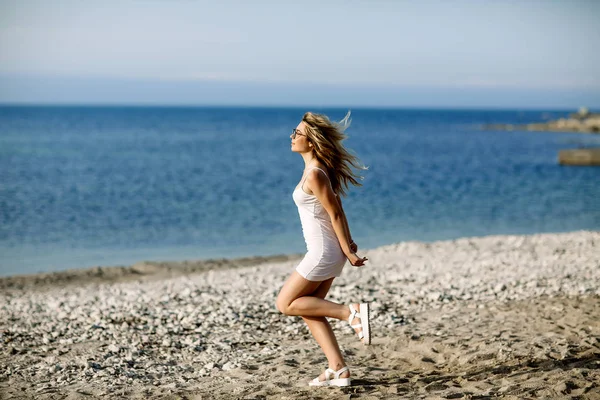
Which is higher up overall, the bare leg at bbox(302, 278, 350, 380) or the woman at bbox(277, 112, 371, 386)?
the woman at bbox(277, 112, 371, 386)

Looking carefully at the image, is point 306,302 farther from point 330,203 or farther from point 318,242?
point 330,203

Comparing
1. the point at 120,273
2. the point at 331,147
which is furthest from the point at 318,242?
the point at 120,273

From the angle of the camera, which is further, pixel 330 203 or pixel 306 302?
pixel 306 302

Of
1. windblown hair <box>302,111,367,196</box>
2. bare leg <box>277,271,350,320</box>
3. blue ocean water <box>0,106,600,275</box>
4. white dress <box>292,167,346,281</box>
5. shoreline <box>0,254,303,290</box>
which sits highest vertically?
windblown hair <box>302,111,367,196</box>

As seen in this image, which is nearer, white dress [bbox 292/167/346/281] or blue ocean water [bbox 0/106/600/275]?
white dress [bbox 292/167/346/281]

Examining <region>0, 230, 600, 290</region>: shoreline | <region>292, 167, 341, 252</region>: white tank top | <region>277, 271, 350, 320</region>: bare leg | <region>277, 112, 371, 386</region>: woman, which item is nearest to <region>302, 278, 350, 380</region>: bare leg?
<region>277, 112, 371, 386</region>: woman

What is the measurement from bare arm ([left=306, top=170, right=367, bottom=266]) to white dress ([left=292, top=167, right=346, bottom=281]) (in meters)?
0.08

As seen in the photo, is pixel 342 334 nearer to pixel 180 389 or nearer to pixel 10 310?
pixel 180 389

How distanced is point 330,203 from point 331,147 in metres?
0.54

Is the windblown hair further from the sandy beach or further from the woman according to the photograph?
the sandy beach

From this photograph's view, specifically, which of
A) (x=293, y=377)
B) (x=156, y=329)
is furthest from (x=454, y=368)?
→ (x=156, y=329)

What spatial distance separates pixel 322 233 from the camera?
5.84 m

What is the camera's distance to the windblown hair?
594 centimetres

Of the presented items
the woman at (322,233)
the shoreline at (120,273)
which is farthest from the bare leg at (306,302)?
the shoreline at (120,273)
